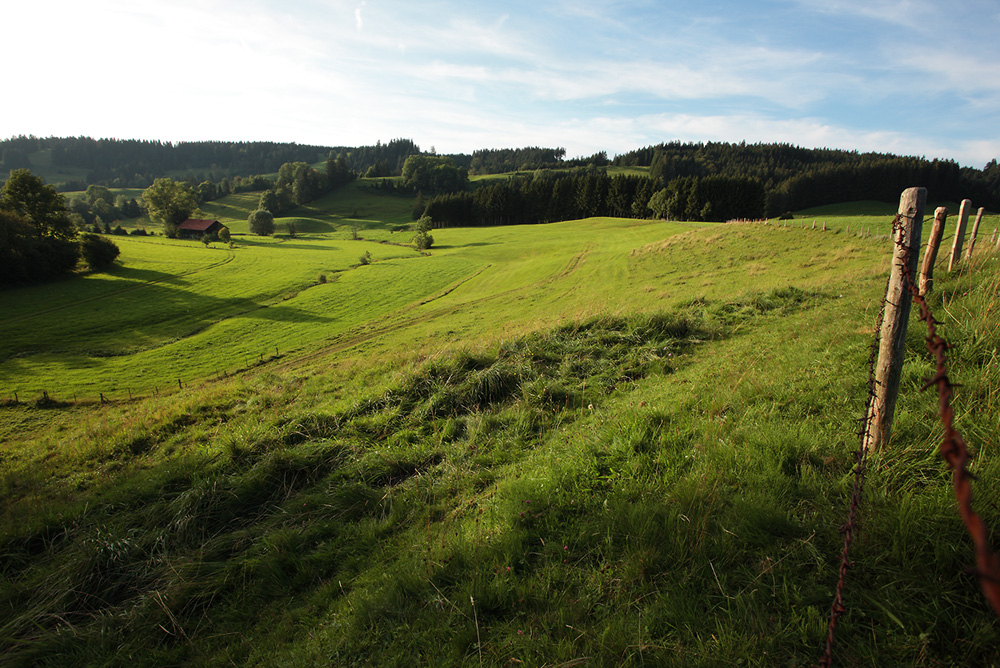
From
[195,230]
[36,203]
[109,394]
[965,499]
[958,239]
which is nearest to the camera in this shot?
[965,499]

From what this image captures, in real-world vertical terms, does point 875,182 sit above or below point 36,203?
above

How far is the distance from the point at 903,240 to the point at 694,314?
9.99 meters

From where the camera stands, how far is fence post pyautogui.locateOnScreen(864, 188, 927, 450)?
12.2ft

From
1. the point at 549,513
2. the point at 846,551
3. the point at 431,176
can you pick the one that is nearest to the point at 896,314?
the point at 846,551

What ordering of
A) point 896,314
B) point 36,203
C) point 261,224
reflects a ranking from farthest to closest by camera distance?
1. point 261,224
2. point 36,203
3. point 896,314

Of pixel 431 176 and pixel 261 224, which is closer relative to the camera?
pixel 261 224

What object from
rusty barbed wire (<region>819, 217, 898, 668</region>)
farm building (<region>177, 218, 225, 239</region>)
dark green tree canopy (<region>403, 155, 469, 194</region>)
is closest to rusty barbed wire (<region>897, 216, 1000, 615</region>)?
rusty barbed wire (<region>819, 217, 898, 668</region>)

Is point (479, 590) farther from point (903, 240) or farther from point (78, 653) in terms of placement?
point (903, 240)

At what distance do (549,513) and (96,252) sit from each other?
69162 mm

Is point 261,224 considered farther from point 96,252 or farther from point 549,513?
point 549,513

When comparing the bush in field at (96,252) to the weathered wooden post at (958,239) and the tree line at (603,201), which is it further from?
the weathered wooden post at (958,239)

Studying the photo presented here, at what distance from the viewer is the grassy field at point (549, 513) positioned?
131 inches

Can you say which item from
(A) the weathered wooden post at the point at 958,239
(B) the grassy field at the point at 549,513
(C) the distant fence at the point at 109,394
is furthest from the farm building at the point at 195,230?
(A) the weathered wooden post at the point at 958,239

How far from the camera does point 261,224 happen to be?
9900 centimetres
